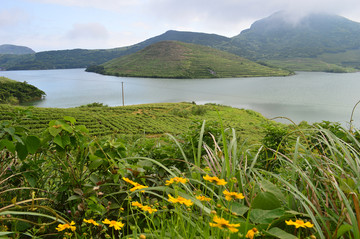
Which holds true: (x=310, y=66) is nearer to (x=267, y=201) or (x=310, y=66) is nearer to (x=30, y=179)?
(x=267, y=201)

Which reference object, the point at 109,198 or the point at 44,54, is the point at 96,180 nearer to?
the point at 109,198

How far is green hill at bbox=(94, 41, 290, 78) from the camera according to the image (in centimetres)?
9844

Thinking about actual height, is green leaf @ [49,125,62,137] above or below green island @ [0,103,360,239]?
above

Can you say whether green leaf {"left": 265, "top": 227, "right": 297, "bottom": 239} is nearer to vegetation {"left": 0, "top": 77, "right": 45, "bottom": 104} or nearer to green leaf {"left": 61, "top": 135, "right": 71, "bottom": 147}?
green leaf {"left": 61, "top": 135, "right": 71, "bottom": 147}

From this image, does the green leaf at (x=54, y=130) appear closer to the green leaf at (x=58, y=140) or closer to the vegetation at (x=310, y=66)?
the green leaf at (x=58, y=140)

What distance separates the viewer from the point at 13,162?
1.43 m

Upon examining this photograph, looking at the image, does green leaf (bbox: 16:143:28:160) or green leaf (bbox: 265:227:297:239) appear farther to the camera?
green leaf (bbox: 16:143:28:160)

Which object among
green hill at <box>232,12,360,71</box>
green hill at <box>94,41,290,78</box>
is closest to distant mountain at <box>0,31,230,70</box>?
green hill at <box>232,12,360,71</box>

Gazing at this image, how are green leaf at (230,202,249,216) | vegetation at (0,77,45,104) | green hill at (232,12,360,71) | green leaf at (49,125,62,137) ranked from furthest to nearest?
green hill at (232,12,360,71) → vegetation at (0,77,45,104) → green leaf at (49,125,62,137) → green leaf at (230,202,249,216)

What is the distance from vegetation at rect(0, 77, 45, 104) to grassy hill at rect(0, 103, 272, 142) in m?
20.2

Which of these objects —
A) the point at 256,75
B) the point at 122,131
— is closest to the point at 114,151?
the point at 122,131

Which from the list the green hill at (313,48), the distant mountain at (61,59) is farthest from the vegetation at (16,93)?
the distant mountain at (61,59)

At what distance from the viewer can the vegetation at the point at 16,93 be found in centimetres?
4406

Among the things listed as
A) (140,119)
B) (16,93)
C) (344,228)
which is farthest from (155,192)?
(16,93)
